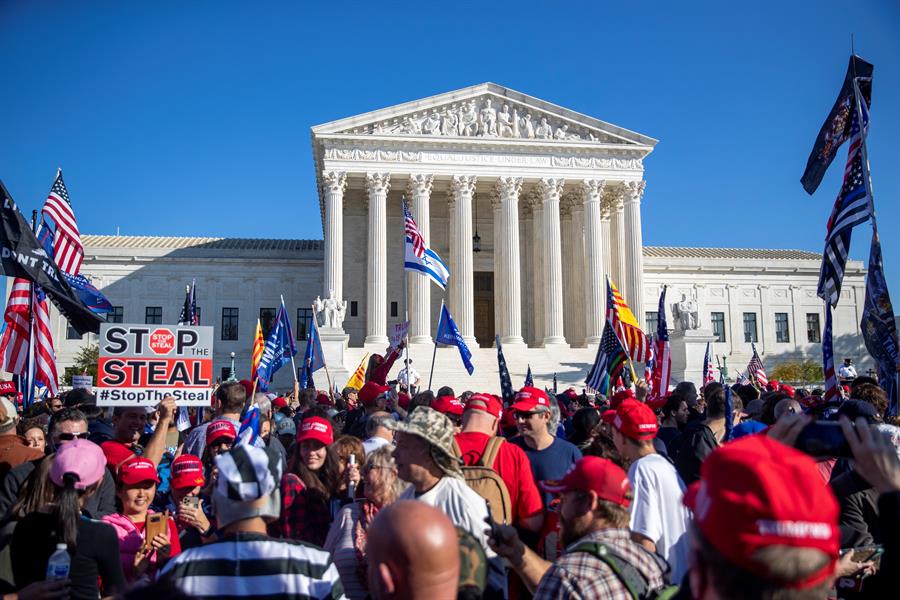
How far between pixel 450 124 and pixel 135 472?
39593 mm

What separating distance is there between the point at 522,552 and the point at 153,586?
64.6 inches

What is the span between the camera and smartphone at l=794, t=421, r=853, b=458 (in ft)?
8.61

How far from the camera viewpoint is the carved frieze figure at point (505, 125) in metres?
43.2

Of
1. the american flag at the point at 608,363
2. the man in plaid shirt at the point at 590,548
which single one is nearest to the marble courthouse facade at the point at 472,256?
the american flag at the point at 608,363

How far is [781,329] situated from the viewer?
52.6 meters

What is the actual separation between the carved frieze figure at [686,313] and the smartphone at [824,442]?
3670 cm

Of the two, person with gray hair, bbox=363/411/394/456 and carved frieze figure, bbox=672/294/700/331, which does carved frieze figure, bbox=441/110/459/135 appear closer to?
carved frieze figure, bbox=672/294/700/331

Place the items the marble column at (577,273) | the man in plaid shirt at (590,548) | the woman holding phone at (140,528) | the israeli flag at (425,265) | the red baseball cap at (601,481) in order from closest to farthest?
the man in plaid shirt at (590,548), the red baseball cap at (601,481), the woman holding phone at (140,528), the israeli flag at (425,265), the marble column at (577,273)

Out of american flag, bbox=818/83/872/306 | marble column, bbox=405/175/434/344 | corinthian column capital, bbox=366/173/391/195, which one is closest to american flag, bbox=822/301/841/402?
american flag, bbox=818/83/872/306

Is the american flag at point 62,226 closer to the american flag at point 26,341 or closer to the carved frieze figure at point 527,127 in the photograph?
the american flag at point 26,341

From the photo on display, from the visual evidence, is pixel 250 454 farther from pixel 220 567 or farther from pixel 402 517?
pixel 402 517

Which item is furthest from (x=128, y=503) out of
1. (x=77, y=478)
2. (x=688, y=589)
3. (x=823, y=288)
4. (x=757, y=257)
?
(x=757, y=257)

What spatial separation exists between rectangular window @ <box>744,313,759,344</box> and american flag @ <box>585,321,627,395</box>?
124ft

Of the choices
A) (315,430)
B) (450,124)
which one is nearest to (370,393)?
(315,430)
